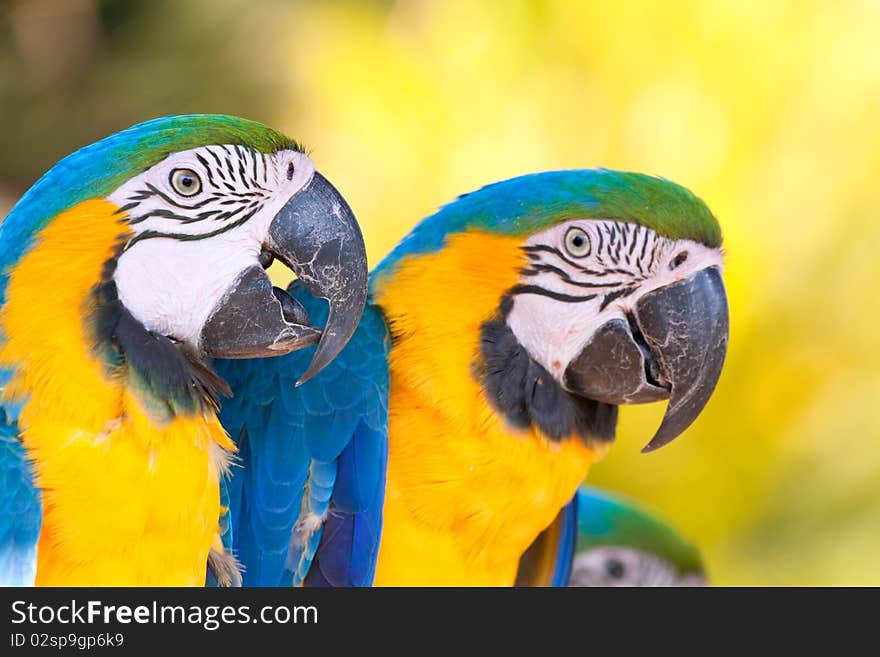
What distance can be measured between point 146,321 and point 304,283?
273 millimetres

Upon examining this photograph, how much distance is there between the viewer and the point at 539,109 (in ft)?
16.8

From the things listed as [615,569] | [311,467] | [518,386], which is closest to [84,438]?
[311,467]

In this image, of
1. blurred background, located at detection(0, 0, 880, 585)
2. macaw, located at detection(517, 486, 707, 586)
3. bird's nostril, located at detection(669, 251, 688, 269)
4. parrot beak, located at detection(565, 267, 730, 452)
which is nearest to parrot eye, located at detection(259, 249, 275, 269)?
parrot beak, located at detection(565, 267, 730, 452)

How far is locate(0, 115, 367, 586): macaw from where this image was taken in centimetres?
165

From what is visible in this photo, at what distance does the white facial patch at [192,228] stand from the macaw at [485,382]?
413mm

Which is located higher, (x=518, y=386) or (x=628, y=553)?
(x=628, y=553)

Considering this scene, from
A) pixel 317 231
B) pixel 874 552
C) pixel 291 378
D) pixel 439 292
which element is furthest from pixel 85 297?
pixel 874 552

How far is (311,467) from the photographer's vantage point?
2139mm

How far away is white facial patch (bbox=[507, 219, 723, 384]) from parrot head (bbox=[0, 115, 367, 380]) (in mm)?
445

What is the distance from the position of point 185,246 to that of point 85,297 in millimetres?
182

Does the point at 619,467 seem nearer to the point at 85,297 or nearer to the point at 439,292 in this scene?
the point at 439,292

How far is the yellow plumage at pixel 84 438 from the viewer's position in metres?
1.65

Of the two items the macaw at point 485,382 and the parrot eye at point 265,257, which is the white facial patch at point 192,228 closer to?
the parrot eye at point 265,257

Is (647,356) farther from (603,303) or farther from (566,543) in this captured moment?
(566,543)
